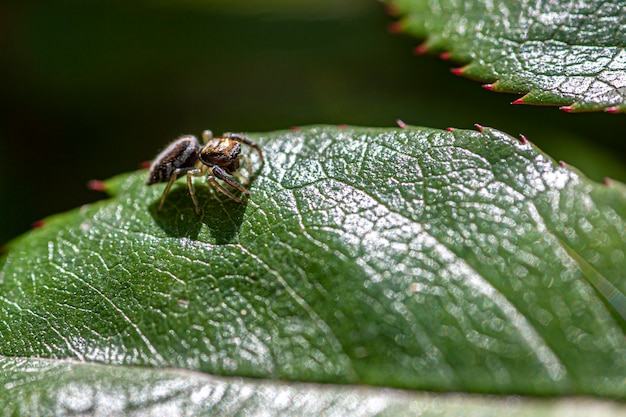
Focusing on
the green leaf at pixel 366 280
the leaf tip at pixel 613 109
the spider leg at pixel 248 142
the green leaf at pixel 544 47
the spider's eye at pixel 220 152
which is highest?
the green leaf at pixel 544 47

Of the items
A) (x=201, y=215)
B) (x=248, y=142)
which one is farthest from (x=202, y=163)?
(x=201, y=215)

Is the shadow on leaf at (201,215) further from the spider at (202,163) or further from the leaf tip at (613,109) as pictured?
the leaf tip at (613,109)

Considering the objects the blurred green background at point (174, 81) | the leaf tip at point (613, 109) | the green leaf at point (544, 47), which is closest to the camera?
the leaf tip at point (613, 109)

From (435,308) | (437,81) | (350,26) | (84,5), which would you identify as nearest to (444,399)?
(435,308)

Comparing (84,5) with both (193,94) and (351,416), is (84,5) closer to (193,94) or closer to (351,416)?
(193,94)

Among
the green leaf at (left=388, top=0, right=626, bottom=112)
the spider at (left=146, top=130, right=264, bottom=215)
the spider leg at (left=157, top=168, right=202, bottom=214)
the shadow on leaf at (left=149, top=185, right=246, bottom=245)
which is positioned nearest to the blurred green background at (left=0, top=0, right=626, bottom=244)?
the green leaf at (left=388, top=0, right=626, bottom=112)

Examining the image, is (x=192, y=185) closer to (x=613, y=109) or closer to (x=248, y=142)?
(x=248, y=142)

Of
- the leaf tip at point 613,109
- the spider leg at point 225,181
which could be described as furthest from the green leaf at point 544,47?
the spider leg at point 225,181
